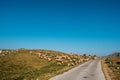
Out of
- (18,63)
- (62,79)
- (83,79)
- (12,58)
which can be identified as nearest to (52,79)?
(62,79)

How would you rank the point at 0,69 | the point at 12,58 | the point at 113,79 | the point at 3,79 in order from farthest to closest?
the point at 12,58, the point at 0,69, the point at 3,79, the point at 113,79

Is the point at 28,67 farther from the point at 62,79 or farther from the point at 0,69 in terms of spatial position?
the point at 62,79

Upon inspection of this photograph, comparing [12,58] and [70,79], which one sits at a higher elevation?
[12,58]

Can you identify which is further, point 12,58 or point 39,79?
point 12,58

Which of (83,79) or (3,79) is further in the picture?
(3,79)

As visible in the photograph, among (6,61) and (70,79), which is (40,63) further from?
(70,79)

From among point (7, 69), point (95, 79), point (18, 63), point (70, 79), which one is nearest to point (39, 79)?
point (70, 79)

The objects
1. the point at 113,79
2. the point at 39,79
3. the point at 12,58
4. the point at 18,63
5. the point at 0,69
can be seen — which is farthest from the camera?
the point at 12,58

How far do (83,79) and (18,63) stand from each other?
3797 centimetres

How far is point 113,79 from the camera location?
32969 mm

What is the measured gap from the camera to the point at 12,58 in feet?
232

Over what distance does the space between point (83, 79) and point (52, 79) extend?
161 inches

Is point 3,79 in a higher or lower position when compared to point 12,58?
lower

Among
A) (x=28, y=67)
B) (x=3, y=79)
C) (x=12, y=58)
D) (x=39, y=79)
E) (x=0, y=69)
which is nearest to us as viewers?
(x=39, y=79)
